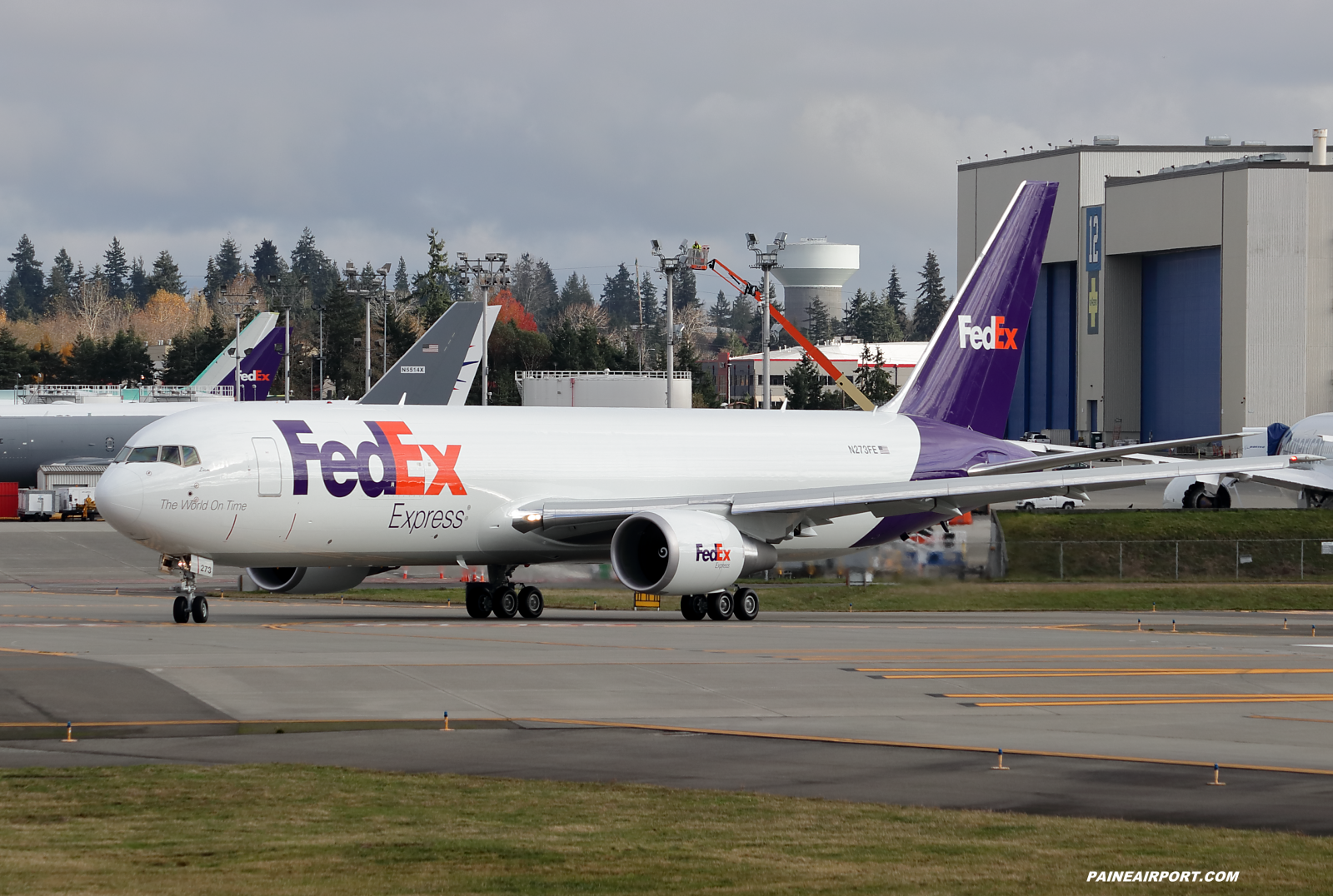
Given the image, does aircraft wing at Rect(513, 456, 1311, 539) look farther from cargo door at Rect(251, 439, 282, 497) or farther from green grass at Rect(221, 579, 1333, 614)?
green grass at Rect(221, 579, 1333, 614)

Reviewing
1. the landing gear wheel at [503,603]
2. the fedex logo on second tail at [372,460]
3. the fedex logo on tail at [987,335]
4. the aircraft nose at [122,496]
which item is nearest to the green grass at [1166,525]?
the fedex logo on tail at [987,335]

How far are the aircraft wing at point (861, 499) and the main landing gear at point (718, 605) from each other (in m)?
1.95

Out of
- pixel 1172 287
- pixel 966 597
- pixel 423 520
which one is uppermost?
pixel 1172 287

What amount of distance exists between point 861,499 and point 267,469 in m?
12.7

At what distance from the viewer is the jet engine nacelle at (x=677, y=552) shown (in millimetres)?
34531

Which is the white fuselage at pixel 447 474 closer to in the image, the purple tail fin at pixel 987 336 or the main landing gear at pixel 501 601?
the main landing gear at pixel 501 601

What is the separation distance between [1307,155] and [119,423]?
112057 mm

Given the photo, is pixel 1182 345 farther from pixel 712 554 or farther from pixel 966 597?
pixel 712 554

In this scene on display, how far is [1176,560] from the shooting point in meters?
53.2

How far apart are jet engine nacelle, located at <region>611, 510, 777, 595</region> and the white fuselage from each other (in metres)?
1.64

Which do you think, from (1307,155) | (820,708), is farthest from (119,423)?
(1307,155)

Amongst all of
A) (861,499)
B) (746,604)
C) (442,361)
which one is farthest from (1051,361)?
(861,499)

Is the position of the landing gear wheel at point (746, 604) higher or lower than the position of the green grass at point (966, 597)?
higher

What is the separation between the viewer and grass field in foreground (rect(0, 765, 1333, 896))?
10961mm
